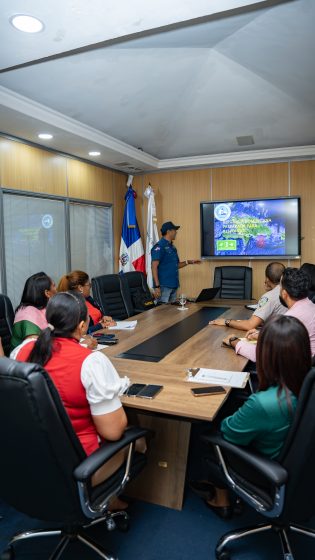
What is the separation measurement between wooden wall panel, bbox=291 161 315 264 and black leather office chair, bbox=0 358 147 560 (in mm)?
4721

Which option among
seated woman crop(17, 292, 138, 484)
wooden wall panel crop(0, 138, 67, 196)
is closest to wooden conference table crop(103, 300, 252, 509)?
seated woman crop(17, 292, 138, 484)

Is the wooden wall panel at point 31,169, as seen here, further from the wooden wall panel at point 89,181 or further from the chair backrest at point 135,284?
the chair backrest at point 135,284

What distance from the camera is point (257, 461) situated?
4.69 ft

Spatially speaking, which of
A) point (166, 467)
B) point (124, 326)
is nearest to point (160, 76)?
point (124, 326)

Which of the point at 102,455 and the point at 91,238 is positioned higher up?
the point at 91,238

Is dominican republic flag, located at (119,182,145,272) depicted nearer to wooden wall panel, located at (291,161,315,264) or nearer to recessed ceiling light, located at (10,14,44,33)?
wooden wall panel, located at (291,161,315,264)

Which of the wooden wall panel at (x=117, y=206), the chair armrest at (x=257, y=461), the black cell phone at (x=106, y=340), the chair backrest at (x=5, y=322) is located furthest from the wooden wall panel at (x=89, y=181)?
the chair armrest at (x=257, y=461)

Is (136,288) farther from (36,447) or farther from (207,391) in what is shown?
(36,447)

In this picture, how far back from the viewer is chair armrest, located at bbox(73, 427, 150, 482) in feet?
4.39

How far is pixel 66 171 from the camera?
4.97 meters

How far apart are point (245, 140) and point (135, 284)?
2.33m

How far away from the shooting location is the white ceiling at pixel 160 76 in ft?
7.74

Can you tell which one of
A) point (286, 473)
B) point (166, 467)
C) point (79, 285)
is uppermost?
point (79, 285)

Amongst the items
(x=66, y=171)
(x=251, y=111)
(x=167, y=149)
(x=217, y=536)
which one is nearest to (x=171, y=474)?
(x=217, y=536)
